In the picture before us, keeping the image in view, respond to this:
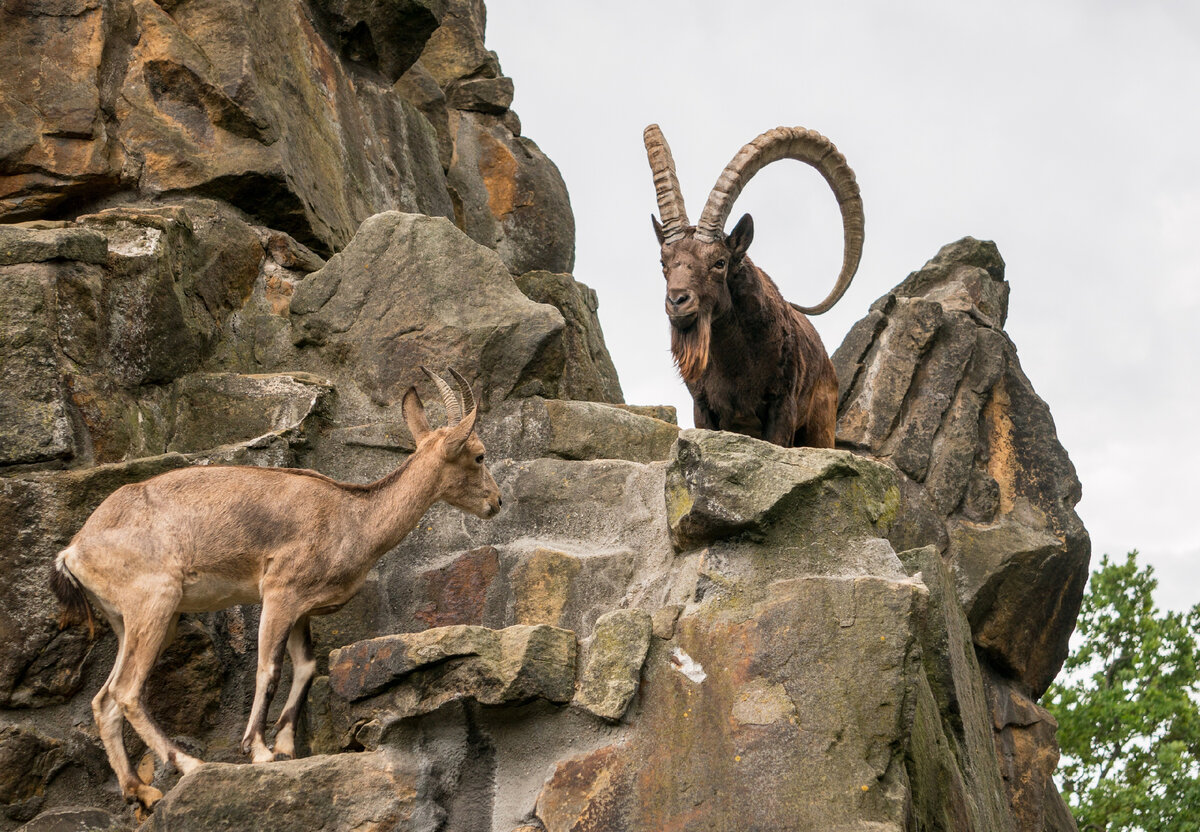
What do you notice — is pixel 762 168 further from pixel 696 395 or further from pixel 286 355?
pixel 286 355

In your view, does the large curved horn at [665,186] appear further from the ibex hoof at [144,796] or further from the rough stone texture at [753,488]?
the ibex hoof at [144,796]

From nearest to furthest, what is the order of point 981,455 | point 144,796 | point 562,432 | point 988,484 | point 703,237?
point 144,796 → point 562,432 → point 703,237 → point 988,484 → point 981,455

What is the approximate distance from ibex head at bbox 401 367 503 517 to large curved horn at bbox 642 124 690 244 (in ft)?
6.54

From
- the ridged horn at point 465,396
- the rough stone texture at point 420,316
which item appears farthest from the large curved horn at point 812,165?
the ridged horn at point 465,396

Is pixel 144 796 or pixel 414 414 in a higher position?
pixel 414 414

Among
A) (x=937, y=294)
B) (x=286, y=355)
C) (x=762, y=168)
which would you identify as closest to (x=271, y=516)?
(x=286, y=355)

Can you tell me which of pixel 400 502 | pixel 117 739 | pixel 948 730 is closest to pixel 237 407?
pixel 400 502

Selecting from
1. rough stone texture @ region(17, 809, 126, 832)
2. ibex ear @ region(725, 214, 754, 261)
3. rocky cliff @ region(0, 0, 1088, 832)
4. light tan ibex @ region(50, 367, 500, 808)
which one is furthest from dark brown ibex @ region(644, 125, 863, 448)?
rough stone texture @ region(17, 809, 126, 832)

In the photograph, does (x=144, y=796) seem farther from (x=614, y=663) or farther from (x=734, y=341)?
(x=734, y=341)

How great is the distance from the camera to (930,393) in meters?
9.94

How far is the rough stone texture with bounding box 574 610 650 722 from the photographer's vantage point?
5.09 meters

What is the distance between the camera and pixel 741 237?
7.63 metres

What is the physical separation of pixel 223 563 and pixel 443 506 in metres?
1.33

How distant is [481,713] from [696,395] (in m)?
3.18
